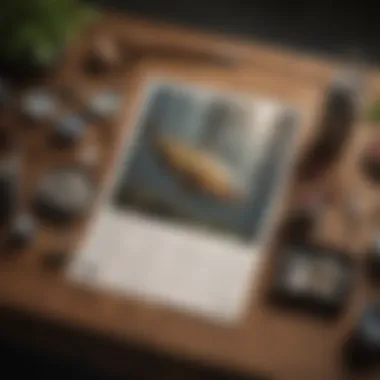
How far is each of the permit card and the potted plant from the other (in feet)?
0.46

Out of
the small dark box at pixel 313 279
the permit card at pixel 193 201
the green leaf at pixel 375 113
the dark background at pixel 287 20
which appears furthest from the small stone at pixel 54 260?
the dark background at pixel 287 20

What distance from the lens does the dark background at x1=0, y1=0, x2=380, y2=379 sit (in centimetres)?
187

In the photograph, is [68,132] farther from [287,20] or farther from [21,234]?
[287,20]

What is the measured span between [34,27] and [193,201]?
0.33 meters

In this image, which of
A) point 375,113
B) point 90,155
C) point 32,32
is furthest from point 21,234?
point 375,113

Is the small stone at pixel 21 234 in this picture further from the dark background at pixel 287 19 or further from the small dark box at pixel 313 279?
the dark background at pixel 287 19

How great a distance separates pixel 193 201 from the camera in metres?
1.33

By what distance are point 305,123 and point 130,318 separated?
37 centimetres

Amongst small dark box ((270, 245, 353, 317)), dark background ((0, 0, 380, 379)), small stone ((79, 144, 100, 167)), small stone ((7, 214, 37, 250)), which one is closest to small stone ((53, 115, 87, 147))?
small stone ((79, 144, 100, 167))

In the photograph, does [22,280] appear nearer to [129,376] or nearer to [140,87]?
[129,376]

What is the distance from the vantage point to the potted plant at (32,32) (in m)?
1.42

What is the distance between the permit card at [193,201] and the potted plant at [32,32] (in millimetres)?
140

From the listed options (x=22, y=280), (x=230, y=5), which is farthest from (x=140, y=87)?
(x=230, y=5)

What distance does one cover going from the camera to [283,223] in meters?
1.32
